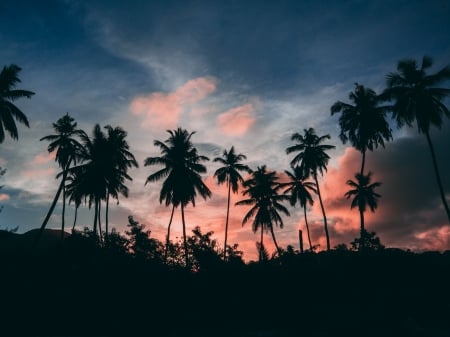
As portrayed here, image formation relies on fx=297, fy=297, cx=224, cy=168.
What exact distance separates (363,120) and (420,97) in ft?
16.3

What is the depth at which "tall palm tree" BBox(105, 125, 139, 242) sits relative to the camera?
2911 centimetres

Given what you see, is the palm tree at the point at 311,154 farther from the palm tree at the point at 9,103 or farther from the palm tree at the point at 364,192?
the palm tree at the point at 9,103

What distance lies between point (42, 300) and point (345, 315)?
41.6ft

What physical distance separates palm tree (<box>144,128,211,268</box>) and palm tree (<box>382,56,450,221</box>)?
18.2m

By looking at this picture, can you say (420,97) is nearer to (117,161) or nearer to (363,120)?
(363,120)

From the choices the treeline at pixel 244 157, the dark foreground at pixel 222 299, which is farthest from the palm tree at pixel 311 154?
the dark foreground at pixel 222 299

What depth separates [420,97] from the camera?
72.2ft

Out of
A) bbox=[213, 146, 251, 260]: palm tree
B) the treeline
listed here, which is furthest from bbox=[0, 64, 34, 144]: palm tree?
bbox=[213, 146, 251, 260]: palm tree

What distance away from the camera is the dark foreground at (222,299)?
11.9 meters

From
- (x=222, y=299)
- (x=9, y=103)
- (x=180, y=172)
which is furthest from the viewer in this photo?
(x=180, y=172)

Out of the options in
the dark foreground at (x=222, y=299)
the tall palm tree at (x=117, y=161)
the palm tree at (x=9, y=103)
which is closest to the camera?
the dark foreground at (x=222, y=299)

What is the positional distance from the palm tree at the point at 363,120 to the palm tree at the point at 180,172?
14351mm

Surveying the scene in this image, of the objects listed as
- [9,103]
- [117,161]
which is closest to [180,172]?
[117,161]

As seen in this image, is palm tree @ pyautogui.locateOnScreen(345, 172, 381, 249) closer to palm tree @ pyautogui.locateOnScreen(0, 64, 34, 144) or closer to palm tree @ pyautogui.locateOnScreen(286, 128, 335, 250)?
palm tree @ pyautogui.locateOnScreen(286, 128, 335, 250)
